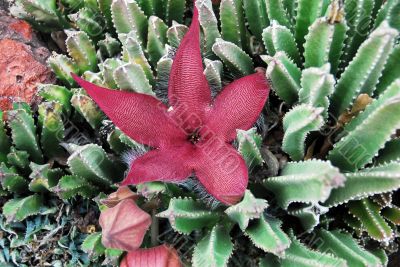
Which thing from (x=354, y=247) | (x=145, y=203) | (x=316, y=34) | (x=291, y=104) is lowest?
(x=354, y=247)

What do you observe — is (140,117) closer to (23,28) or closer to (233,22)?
(233,22)

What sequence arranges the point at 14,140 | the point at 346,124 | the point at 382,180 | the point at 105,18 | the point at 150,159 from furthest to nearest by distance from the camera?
the point at 105,18, the point at 14,140, the point at 346,124, the point at 150,159, the point at 382,180

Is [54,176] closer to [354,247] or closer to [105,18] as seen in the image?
[105,18]

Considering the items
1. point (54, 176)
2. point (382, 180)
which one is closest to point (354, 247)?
point (382, 180)


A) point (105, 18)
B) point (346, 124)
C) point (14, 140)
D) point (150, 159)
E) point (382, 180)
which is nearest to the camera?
point (382, 180)

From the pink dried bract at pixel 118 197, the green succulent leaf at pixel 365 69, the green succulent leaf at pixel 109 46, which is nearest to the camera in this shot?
the green succulent leaf at pixel 365 69

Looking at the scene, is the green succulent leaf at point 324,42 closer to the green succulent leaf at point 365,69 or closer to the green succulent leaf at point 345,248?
the green succulent leaf at point 365,69

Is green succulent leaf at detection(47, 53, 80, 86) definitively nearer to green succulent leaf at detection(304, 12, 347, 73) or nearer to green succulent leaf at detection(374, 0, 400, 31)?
green succulent leaf at detection(304, 12, 347, 73)

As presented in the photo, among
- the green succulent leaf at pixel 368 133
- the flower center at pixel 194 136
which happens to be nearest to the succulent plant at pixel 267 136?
the green succulent leaf at pixel 368 133
